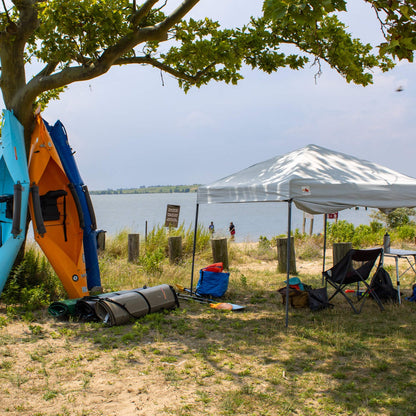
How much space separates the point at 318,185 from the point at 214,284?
266 centimetres

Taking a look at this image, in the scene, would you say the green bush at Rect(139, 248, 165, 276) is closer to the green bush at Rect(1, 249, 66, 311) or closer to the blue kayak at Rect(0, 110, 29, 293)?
the green bush at Rect(1, 249, 66, 311)

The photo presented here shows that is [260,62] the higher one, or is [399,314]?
[260,62]

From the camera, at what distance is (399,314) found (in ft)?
20.7

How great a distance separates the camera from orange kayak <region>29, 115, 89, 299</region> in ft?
23.5

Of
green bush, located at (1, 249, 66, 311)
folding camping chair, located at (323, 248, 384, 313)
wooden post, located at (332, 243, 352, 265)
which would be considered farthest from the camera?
wooden post, located at (332, 243, 352, 265)

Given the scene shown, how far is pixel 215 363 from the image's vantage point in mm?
4594

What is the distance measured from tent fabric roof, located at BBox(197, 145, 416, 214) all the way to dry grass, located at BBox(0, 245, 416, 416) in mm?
1589

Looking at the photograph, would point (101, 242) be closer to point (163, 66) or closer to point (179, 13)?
point (163, 66)

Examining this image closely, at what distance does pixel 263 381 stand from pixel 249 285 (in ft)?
15.2

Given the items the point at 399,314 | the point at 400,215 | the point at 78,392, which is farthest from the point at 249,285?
the point at 400,215

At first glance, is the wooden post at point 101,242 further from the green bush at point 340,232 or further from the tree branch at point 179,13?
the green bush at point 340,232

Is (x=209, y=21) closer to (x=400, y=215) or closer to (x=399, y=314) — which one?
(x=399, y=314)

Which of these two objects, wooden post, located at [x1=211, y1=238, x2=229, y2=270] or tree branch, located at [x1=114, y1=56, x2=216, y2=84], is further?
wooden post, located at [x1=211, y1=238, x2=229, y2=270]

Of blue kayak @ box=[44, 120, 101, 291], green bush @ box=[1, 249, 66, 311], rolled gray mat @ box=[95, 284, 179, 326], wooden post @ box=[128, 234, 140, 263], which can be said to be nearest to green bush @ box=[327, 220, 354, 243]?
wooden post @ box=[128, 234, 140, 263]
